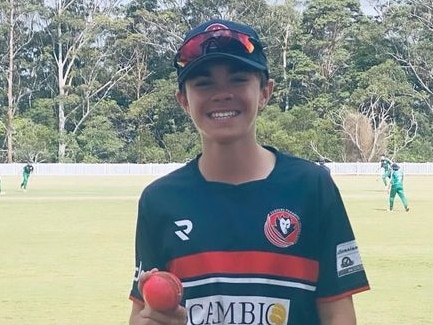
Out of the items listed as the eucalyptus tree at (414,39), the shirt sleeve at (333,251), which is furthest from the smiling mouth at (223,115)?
the eucalyptus tree at (414,39)

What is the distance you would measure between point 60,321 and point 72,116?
64.2 meters

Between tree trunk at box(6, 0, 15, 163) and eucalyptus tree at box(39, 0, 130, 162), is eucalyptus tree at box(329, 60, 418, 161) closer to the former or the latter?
eucalyptus tree at box(39, 0, 130, 162)

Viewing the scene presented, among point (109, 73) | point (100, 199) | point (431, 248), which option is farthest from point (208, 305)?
point (109, 73)

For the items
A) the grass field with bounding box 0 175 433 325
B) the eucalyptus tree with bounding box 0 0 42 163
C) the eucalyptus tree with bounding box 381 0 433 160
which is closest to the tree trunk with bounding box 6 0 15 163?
the eucalyptus tree with bounding box 0 0 42 163

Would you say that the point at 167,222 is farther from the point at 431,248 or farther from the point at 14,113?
the point at 14,113

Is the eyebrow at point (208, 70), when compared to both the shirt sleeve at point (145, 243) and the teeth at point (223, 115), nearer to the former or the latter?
the teeth at point (223, 115)

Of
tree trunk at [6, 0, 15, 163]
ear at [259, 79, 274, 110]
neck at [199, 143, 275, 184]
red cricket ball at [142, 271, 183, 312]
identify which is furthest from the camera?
tree trunk at [6, 0, 15, 163]

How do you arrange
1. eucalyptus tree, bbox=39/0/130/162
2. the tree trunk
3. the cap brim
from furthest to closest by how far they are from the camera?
eucalyptus tree, bbox=39/0/130/162 < the tree trunk < the cap brim

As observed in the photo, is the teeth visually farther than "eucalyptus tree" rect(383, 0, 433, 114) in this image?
No

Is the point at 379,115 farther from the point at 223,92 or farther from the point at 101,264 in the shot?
the point at 223,92

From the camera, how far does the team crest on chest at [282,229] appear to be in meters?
2.95

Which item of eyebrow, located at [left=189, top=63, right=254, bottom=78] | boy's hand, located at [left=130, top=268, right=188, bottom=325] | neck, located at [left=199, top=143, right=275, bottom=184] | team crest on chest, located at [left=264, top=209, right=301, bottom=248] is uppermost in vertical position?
eyebrow, located at [left=189, top=63, right=254, bottom=78]

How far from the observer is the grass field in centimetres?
961

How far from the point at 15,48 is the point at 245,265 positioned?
74.0m
